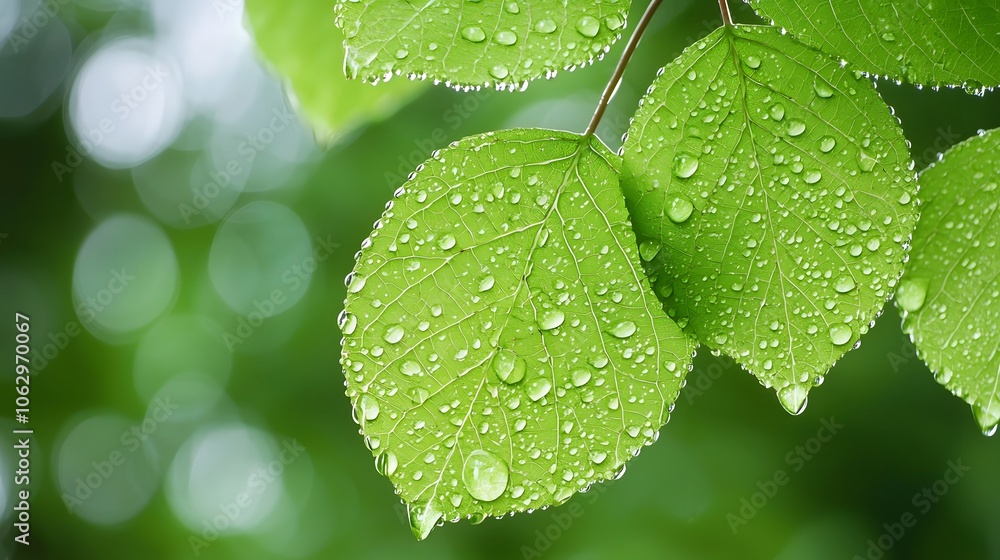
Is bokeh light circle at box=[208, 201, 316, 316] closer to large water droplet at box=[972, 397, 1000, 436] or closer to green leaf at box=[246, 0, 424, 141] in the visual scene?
green leaf at box=[246, 0, 424, 141]

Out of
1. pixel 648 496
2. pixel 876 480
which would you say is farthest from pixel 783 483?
pixel 648 496

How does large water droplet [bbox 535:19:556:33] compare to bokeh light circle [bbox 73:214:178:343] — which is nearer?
large water droplet [bbox 535:19:556:33]

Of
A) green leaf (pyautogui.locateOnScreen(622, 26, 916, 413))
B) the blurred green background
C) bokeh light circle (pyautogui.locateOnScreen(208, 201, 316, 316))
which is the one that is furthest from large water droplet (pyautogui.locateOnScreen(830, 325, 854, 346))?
bokeh light circle (pyautogui.locateOnScreen(208, 201, 316, 316))

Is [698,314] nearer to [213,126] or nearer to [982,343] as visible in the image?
[982,343]

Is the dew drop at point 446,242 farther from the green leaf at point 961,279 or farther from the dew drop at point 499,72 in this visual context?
the green leaf at point 961,279

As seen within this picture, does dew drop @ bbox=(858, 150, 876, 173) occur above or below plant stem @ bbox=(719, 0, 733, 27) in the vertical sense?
below

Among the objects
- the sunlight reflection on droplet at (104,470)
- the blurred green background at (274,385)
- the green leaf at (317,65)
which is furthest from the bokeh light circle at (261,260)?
the green leaf at (317,65)

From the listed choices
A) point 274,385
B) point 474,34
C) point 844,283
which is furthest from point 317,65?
point 274,385

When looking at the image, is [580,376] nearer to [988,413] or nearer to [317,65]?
[988,413]
